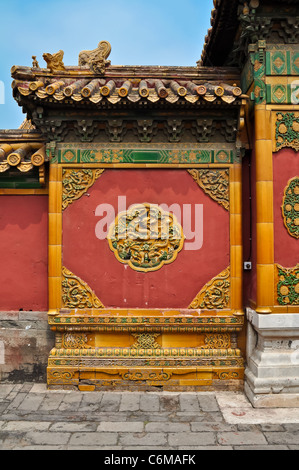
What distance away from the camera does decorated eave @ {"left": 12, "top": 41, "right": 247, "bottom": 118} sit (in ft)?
19.7

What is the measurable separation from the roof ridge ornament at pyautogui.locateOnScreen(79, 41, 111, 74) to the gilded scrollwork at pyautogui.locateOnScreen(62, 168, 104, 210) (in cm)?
178

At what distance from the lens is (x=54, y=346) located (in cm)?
685

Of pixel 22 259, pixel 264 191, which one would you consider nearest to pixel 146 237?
pixel 264 191

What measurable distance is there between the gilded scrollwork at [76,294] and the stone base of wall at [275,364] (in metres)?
2.62

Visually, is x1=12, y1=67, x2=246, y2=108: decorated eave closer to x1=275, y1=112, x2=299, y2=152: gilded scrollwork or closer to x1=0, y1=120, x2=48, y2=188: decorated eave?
x1=275, y1=112, x2=299, y2=152: gilded scrollwork

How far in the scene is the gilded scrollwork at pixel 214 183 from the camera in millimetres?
6723

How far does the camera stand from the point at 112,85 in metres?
6.41

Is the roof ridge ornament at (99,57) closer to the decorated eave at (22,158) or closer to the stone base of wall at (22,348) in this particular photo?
the decorated eave at (22,158)

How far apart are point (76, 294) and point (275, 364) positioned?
333 centimetres

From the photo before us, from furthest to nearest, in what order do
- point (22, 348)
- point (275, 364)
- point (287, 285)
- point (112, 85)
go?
point (22, 348)
point (112, 85)
point (287, 285)
point (275, 364)

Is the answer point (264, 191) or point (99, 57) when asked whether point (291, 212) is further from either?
point (99, 57)

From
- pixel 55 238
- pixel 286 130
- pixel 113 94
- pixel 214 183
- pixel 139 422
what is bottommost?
pixel 139 422

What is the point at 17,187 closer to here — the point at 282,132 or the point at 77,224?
the point at 77,224

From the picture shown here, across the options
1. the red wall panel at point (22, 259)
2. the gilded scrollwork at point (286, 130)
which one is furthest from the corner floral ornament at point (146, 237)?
the gilded scrollwork at point (286, 130)
